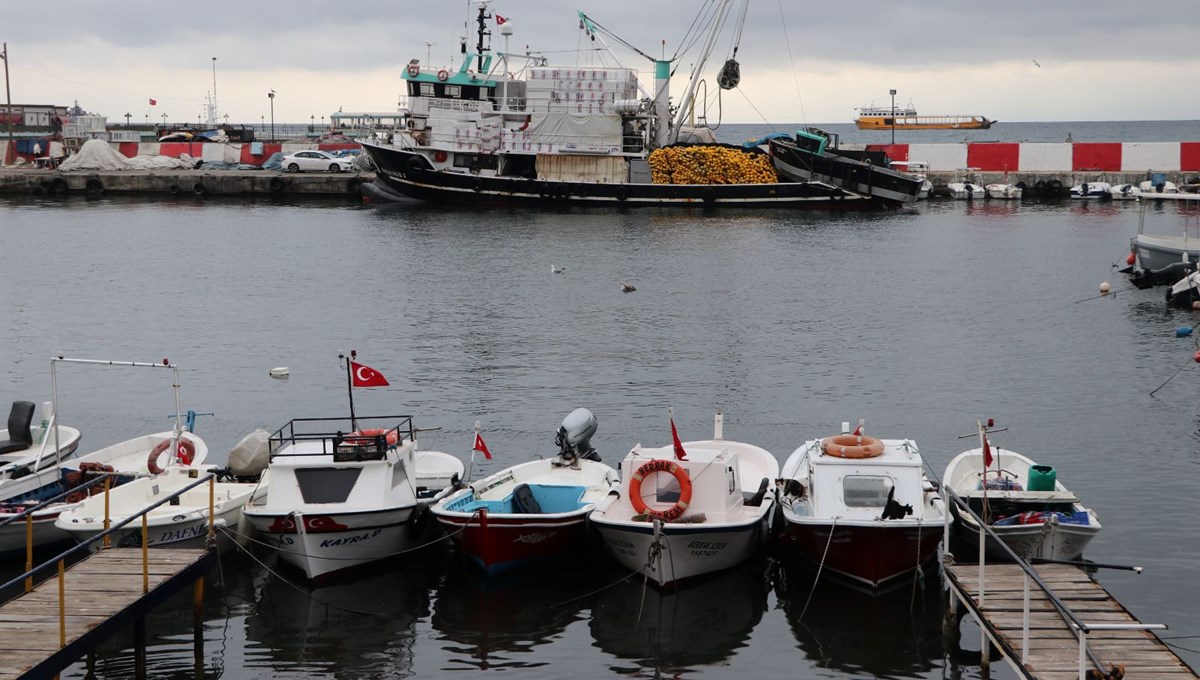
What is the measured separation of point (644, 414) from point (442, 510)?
11.5m

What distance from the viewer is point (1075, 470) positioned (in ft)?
88.5

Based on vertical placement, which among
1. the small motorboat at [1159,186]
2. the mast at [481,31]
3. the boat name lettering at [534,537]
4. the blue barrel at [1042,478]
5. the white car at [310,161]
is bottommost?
the boat name lettering at [534,537]

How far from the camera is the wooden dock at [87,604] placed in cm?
1472

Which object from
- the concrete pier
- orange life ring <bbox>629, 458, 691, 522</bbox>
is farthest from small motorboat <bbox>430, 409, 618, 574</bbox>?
the concrete pier

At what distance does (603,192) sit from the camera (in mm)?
89125

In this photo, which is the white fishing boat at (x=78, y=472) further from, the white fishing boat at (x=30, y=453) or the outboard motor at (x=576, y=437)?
the outboard motor at (x=576, y=437)

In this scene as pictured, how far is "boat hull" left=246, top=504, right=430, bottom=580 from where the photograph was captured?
2045 centimetres

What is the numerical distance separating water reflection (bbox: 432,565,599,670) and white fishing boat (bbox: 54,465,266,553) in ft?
12.9

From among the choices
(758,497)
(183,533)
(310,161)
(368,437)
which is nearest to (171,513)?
(183,533)

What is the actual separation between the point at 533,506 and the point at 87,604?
27.1ft

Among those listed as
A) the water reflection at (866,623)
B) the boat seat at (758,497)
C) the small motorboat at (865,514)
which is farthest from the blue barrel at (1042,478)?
the boat seat at (758,497)

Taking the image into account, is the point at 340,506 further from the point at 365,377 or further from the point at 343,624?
the point at 365,377

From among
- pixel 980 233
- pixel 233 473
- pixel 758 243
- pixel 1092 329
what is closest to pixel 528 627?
pixel 233 473

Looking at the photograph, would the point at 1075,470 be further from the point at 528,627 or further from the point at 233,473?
the point at 233,473
